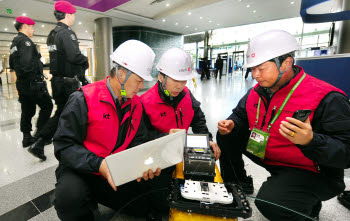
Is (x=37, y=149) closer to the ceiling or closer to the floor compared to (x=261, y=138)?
closer to the floor

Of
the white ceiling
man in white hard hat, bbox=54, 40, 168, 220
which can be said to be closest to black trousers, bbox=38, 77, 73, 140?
man in white hard hat, bbox=54, 40, 168, 220

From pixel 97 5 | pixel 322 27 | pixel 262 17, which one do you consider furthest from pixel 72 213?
pixel 322 27

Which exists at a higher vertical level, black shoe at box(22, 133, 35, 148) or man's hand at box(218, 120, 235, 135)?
man's hand at box(218, 120, 235, 135)

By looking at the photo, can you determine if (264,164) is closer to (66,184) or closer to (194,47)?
(66,184)

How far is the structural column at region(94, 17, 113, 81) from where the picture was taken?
31.9 ft

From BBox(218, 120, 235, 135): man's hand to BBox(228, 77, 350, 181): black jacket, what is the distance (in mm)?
482

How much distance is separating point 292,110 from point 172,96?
802 millimetres

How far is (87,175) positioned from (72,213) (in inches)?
7.8

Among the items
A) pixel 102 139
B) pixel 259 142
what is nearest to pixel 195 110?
pixel 259 142

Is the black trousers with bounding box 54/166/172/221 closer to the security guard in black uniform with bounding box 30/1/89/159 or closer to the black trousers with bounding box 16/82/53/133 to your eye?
the security guard in black uniform with bounding box 30/1/89/159

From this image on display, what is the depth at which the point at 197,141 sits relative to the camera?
3.87 feet

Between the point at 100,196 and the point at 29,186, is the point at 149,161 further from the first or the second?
the point at 29,186

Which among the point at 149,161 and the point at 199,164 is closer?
the point at 149,161

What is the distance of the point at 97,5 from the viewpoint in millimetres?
7961
